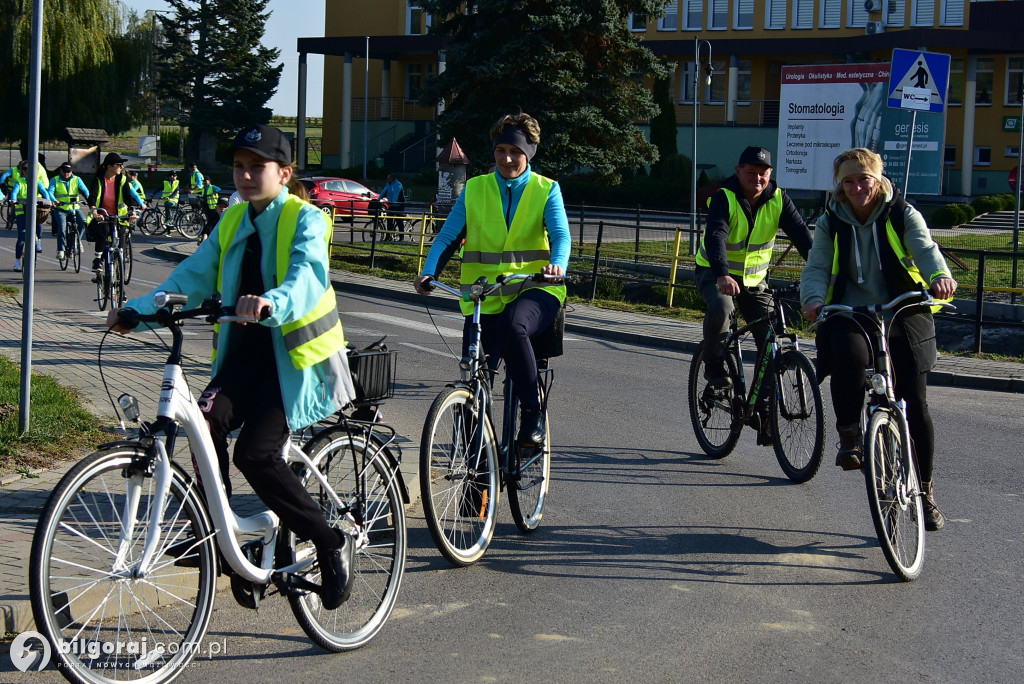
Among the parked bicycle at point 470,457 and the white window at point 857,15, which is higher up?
the white window at point 857,15

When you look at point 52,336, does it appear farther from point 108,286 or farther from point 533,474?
point 533,474

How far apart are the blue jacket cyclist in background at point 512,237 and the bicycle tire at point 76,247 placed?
15.6m

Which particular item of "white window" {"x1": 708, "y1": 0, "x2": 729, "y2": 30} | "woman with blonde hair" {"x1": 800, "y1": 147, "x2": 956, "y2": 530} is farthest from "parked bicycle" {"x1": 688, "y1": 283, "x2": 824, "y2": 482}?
"white window" {"x1": 708, "y1": 0, "x2": 729, "y2": 30}

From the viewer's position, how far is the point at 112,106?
5572 centimetres

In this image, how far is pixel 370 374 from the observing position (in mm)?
4656

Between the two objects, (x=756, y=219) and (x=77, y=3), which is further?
(x=77, y=3)

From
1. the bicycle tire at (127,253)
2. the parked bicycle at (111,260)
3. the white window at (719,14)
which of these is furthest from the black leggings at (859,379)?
the white window at (719,14)

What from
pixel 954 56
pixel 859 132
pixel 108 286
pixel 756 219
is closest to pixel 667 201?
pixel 954 56

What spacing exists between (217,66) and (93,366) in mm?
61370

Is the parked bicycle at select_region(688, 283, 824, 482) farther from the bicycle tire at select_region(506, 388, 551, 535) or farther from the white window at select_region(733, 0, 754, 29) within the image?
the white window at select_region(733, 0, 754, 29)

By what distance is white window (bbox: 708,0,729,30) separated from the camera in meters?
63.1

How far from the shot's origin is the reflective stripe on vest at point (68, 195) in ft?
65.1

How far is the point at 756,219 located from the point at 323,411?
422cm

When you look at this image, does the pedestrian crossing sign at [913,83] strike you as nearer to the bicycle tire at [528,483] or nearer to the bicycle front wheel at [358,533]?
the bicycle tire at [528,483]
